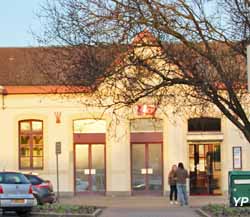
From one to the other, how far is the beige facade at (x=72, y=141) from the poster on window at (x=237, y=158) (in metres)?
0.17

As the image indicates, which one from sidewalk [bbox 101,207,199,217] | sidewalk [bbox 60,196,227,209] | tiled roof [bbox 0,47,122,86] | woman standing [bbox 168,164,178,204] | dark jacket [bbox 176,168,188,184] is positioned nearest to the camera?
tiled roof [bbox 0,47,122,86]

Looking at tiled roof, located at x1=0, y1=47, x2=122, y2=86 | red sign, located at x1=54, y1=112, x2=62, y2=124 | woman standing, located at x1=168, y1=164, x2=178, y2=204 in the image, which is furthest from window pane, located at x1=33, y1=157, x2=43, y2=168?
tiled roof, located at x1=0, y1=47, x2=122, y2=86

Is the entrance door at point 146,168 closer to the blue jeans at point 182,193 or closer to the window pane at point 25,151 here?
the window pane at point 25,151

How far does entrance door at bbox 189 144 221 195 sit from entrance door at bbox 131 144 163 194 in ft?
5.41

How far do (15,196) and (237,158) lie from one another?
16.5m

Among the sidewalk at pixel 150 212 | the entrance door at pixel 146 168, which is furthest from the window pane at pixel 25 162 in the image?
the sidewalk at pixel 150 212

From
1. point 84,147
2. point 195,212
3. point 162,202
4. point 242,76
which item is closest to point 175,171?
point 162,202

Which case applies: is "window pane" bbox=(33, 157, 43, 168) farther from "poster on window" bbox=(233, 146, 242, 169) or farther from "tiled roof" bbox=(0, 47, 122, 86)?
"tiled roof" bbox=(0, 47, 122, 86)

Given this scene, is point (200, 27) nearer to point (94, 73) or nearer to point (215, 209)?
point (94, 73)

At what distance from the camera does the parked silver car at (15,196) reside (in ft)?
79.7

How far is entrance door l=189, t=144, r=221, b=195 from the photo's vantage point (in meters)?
38.6

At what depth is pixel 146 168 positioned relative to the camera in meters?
38.8

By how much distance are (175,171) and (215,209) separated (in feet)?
21.7

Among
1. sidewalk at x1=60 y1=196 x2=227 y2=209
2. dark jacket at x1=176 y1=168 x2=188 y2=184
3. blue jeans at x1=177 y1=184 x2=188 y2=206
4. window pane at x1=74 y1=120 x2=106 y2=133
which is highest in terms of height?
window pane at x1=74 y1=120 x2=106 y2=133
